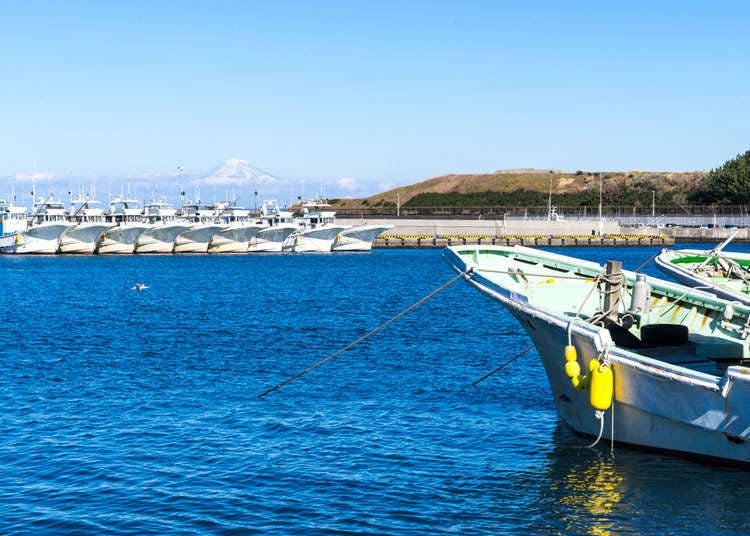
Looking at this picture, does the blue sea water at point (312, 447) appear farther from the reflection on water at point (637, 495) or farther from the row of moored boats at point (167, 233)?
the row of moored boats at point (167, 233)

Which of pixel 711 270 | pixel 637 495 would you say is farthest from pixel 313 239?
pixel 637 495

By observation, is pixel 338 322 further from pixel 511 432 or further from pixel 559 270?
pixel 511 432

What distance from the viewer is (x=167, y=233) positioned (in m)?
125

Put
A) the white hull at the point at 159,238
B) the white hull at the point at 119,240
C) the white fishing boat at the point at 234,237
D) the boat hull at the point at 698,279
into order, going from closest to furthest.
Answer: the boat hull at the point at 698,279 < the white hull at the point at 119,240 < the white hull at the point at 159,238 < the white fishing boat at the point at 234,237

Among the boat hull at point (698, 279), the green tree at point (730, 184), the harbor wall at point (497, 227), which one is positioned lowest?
the boat hull at point (698, 279)

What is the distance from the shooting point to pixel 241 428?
21.8 meters

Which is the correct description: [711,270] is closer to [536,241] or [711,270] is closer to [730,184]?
[536,241]

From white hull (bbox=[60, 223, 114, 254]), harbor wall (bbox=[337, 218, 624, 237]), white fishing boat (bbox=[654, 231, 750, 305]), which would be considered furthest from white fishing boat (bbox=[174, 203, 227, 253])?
white fishing boat (bbox=[654, 231, 750, 305])

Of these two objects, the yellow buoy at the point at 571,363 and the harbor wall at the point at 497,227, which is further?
the harbor wall at the point at 497,227

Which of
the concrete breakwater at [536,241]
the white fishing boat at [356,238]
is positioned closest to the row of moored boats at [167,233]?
the white fishing boat at [356,238]

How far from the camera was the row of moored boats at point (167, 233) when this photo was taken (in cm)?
12319

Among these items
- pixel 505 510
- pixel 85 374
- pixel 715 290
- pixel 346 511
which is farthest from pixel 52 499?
pixel 715 290

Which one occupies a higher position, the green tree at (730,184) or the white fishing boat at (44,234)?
the green tree at (730,184)

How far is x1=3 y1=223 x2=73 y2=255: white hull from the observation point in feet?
399
